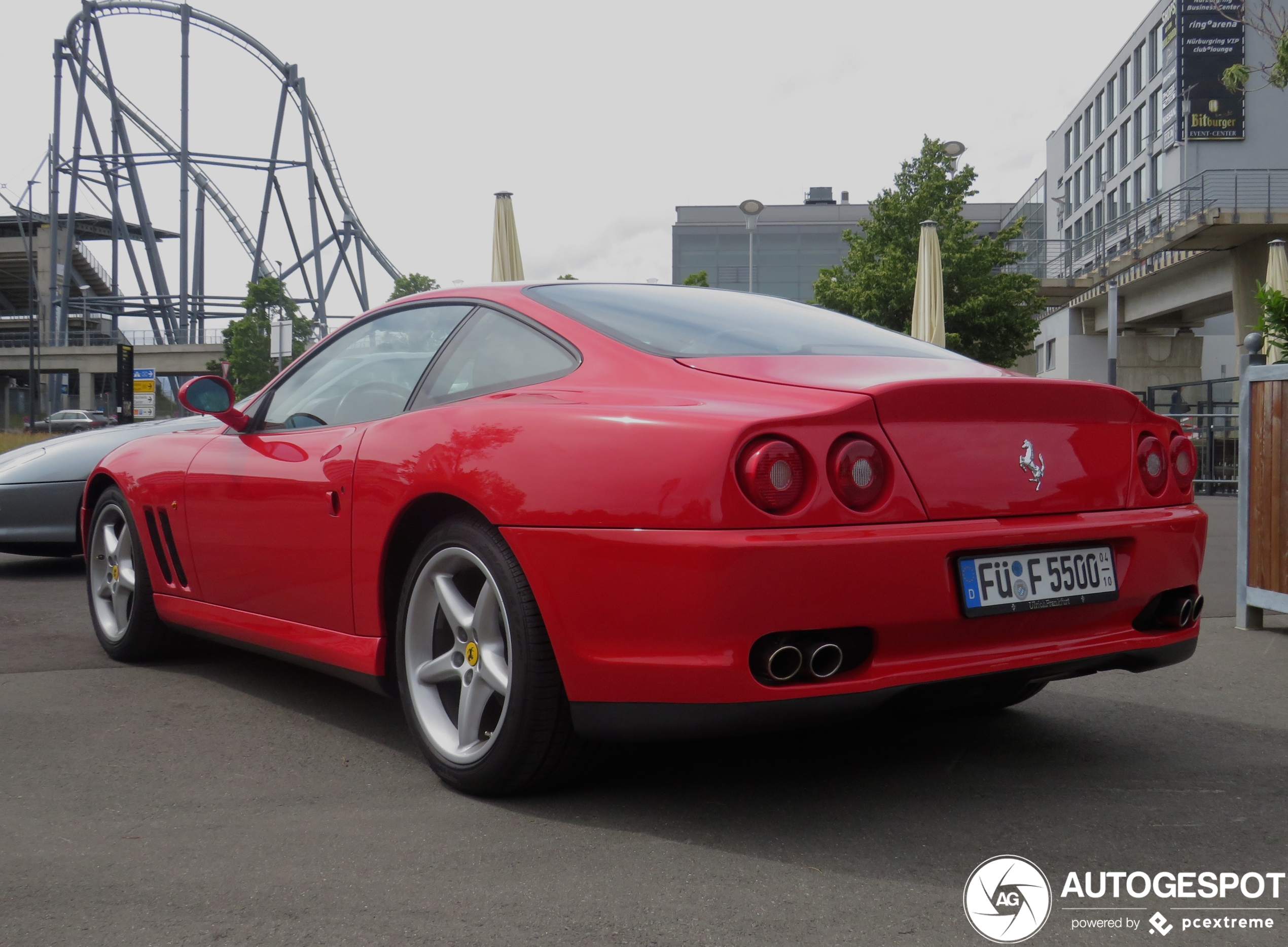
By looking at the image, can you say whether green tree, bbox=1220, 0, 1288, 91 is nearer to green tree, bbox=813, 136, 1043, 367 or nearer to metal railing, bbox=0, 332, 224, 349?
green tree, bbox=813, 136, 1043, 367

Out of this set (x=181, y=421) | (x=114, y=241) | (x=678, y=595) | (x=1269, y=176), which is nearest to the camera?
(x=678, y=595)

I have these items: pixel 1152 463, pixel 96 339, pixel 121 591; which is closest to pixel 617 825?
pixel 1152 463

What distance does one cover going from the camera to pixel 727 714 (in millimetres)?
2508

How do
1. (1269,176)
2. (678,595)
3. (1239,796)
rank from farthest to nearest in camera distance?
(1269,176), (1239,796), (678,595)

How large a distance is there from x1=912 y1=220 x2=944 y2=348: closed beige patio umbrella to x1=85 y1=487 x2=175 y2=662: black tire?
12265mm

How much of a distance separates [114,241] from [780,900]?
7759cm

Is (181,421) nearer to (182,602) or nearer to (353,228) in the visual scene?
(182,602)

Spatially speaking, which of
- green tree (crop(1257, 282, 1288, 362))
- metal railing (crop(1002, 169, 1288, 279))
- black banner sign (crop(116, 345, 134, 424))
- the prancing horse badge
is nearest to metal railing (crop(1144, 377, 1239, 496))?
green tree (crop(1257, 282, 1288, 362))

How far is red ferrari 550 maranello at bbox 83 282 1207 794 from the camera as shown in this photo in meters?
2.51

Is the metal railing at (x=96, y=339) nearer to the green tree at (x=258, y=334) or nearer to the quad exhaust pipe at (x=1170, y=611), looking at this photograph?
the green tree at (x=258, y=334)

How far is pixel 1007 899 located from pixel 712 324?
1676 millimetres

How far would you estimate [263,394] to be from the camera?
4.25 metres

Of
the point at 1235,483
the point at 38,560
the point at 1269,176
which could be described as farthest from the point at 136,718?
the point at 1269,176

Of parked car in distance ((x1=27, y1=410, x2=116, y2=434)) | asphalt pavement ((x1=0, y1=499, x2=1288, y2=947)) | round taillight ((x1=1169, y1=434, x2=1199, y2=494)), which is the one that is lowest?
asphalt pavement ((x1=0, y1=499, x2=1288, y2=947))
